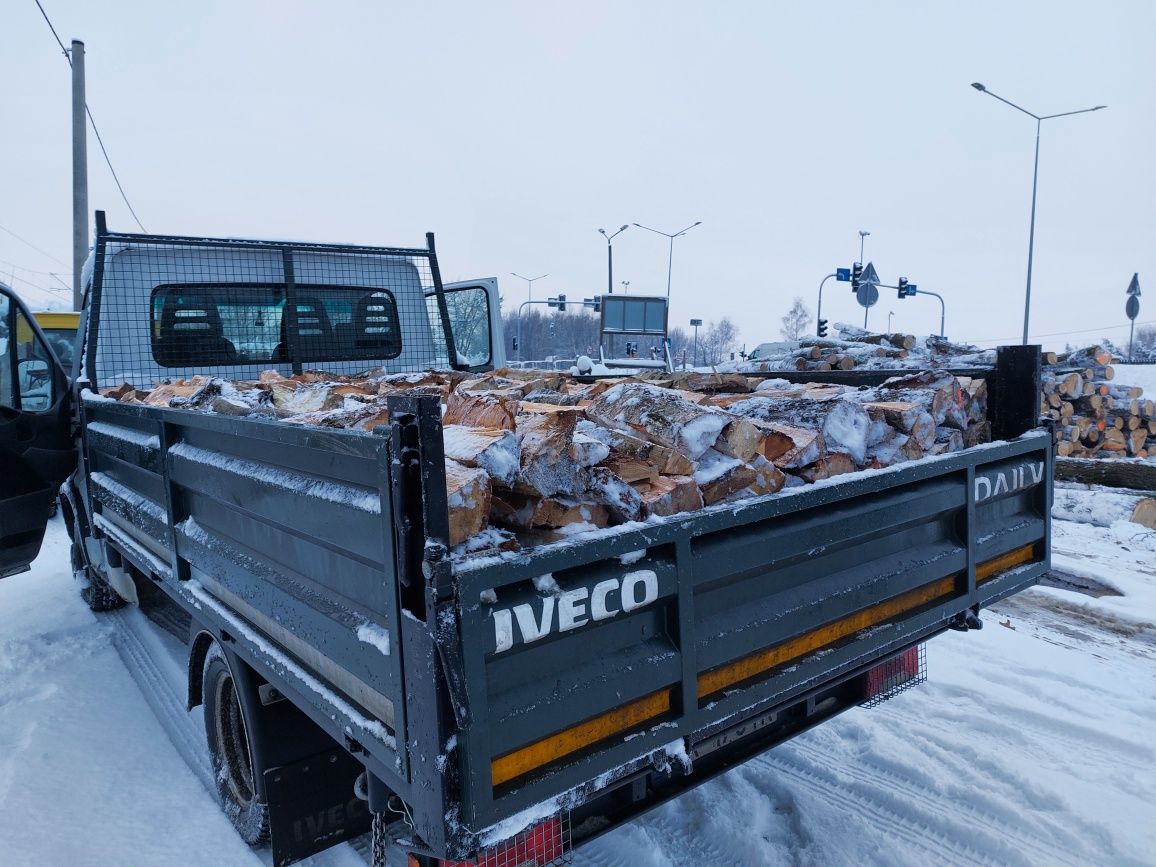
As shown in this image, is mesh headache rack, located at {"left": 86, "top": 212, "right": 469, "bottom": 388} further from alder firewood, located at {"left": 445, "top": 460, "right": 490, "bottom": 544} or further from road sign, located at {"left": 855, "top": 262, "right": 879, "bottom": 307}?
road sign, located at {"left": 855, "top": 262, "right": 879, "bottom": 307}

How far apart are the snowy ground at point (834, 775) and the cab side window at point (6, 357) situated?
1.62 metres

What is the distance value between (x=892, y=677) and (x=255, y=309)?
4.18 metres

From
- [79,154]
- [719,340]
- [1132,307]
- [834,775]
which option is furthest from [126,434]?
[719,340]

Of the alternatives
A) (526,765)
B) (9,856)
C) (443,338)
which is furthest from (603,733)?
(443,338)

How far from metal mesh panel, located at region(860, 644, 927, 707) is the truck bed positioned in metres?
0.11

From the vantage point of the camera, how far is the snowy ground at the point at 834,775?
296 centimetres

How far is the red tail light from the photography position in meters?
1.74

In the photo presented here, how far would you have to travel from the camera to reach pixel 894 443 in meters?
2.89

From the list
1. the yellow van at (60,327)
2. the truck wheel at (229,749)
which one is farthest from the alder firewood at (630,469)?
the yellow van at (60,327)

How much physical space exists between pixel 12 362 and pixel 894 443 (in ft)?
13.7

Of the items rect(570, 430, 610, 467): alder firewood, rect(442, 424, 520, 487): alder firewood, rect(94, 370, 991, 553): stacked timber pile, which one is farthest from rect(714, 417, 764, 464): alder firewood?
rect(442, 424, 520, 487): alder firewood

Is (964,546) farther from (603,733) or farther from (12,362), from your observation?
(12,362)

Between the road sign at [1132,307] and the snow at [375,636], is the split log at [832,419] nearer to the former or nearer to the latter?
the snow at [375,636]

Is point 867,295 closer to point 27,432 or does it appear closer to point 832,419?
point 832,419
